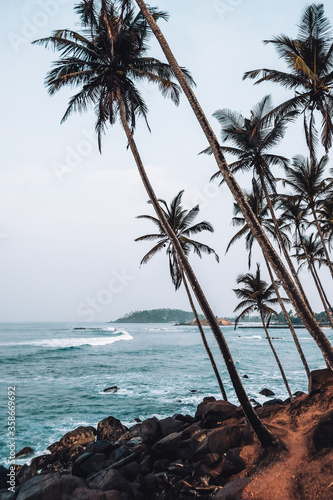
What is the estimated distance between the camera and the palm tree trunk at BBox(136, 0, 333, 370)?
17.2 feet

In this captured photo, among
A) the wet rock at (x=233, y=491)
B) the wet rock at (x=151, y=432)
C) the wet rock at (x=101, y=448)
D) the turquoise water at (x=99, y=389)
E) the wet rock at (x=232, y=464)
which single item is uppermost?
the wet rock at (x=233, y=491)

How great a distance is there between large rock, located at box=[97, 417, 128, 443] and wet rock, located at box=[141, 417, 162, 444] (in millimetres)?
2732

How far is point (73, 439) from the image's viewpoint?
9.43 m

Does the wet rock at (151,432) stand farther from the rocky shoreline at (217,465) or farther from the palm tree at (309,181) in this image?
the palm tree at (309,181)

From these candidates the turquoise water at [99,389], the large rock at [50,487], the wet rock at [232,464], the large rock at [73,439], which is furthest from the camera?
the turquoise water at [99,389]

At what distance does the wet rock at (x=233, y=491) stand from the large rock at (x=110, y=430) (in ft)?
23.3

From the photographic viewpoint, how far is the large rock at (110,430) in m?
10.2

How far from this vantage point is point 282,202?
16578 millimetres

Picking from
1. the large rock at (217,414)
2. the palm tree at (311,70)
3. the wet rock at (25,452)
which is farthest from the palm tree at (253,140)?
the wet rock at (25,452)

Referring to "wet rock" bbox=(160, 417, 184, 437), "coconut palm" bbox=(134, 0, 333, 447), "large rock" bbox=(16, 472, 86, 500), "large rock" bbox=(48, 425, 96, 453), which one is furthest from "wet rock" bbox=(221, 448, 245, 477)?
"large rock" bbox=(48, 425, 96, 453)

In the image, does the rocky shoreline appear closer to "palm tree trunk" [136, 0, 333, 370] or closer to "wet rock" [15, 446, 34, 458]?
"wet rock" [15, 446, 34, 458]

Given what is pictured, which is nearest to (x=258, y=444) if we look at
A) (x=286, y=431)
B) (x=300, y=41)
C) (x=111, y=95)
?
(x=286, y=431)

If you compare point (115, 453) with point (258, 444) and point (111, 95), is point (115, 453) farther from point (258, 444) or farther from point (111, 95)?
point (111, 95)

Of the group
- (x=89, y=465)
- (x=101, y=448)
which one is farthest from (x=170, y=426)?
(x=89, y=465)
